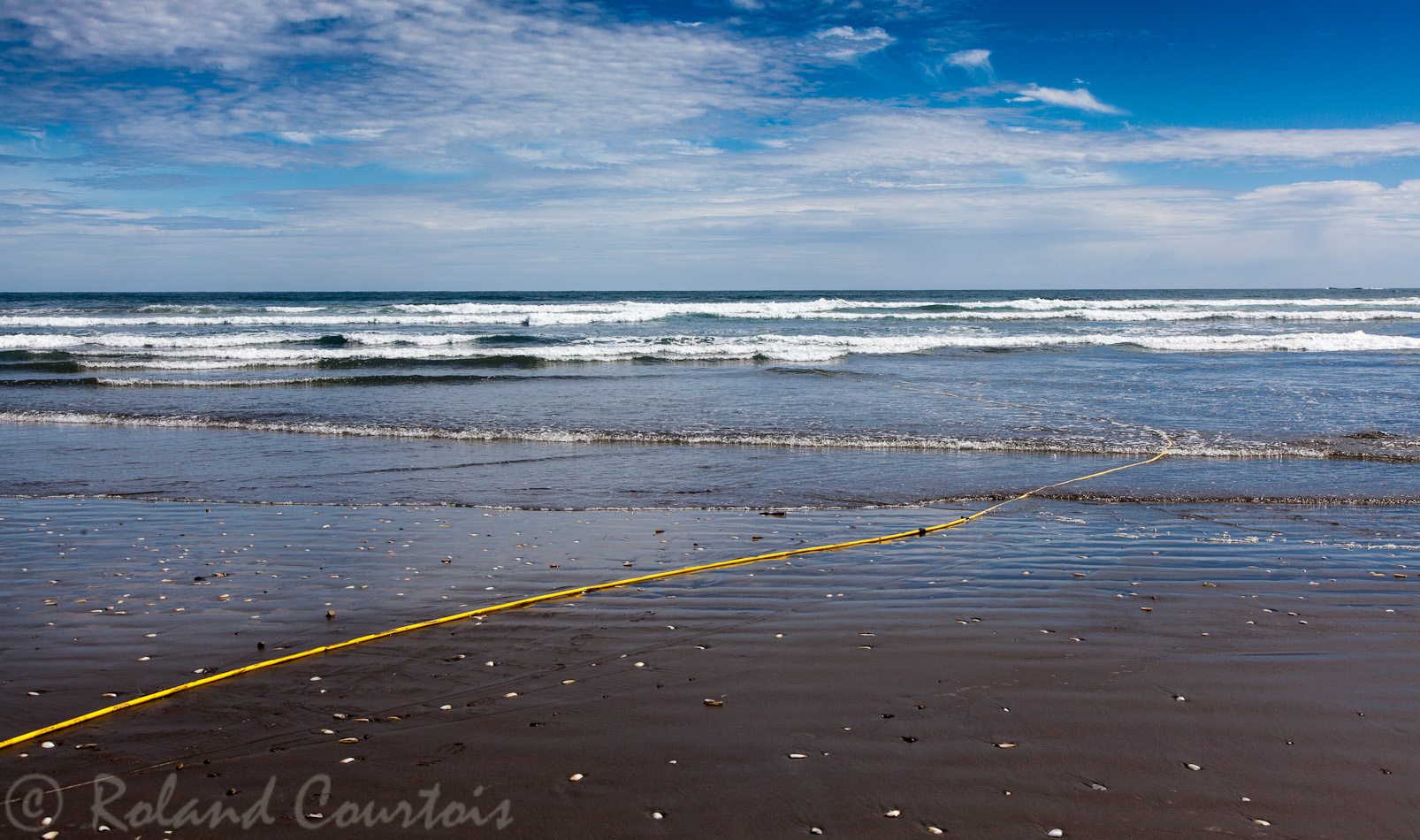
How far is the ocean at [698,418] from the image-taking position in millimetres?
8578

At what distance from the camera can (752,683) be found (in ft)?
12.8

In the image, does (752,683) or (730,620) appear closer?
(752,683)

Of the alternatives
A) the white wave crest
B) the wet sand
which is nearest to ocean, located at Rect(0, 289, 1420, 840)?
the wet sand

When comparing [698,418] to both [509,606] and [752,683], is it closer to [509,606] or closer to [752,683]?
[509,606]

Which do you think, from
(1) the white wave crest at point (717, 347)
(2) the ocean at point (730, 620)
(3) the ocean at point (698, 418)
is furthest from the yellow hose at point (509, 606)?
(1) the white wave crest at point (717, 347)

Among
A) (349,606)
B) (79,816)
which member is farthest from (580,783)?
(349,606)

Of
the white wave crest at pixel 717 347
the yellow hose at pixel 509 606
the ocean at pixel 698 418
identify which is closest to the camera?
the yellow hose at pixel 509 606

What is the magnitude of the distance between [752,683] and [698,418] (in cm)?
910

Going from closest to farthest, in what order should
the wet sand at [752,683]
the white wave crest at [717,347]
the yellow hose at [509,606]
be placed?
the wet sand at [752,683], the yellow hose at [509,606], the white wave crest at [717,347]

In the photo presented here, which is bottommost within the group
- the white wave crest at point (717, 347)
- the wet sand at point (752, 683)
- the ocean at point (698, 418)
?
the wet sand at point (752, 683)

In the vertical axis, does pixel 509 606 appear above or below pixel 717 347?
below

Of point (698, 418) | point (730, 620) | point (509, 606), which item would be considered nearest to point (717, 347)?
point (698, 418)

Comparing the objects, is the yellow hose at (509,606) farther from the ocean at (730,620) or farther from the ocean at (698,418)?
the ocean at (698,418)

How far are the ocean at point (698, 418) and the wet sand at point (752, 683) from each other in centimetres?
208
